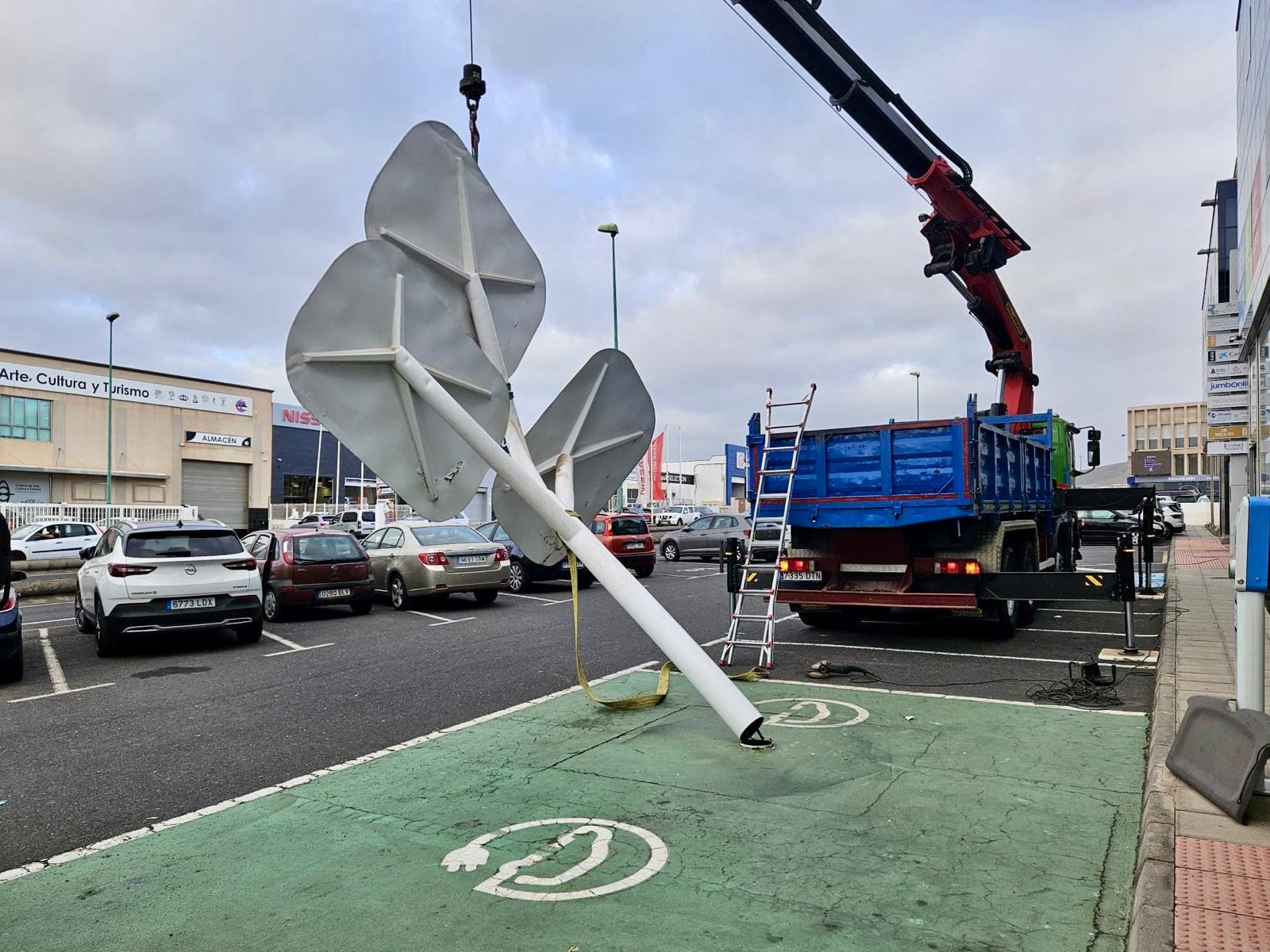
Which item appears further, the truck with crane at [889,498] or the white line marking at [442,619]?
the white line marking at [442,619]

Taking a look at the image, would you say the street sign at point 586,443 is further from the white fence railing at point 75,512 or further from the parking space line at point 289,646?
the white fence railing at point 75,512

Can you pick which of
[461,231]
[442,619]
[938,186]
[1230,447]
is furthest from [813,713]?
[1230,447]

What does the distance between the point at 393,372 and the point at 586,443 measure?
5.80 ft

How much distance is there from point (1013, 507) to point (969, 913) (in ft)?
26.4

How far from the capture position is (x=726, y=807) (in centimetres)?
478

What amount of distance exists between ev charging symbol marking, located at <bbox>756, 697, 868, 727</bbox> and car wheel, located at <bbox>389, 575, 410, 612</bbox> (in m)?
9.26

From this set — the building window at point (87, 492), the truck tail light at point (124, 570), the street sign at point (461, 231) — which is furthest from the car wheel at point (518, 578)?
the building window at point (87, 492)

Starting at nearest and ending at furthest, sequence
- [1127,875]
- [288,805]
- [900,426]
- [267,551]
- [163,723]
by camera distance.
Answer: [1127,875], [288,805], [163,723], [900,426], [267,551]

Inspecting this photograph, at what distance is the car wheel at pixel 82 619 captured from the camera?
12.5m

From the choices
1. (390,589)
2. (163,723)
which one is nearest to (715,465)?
(390,589)

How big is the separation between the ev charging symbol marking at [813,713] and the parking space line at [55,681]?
670cm

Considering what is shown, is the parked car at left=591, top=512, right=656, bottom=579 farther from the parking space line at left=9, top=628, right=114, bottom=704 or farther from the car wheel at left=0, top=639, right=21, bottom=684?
the car wheel at left=0, top=639, right=21, bottom=684

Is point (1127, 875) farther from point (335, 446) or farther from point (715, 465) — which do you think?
point (715, 465)

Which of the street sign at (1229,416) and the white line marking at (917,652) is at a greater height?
the street sign at (1229,416)
